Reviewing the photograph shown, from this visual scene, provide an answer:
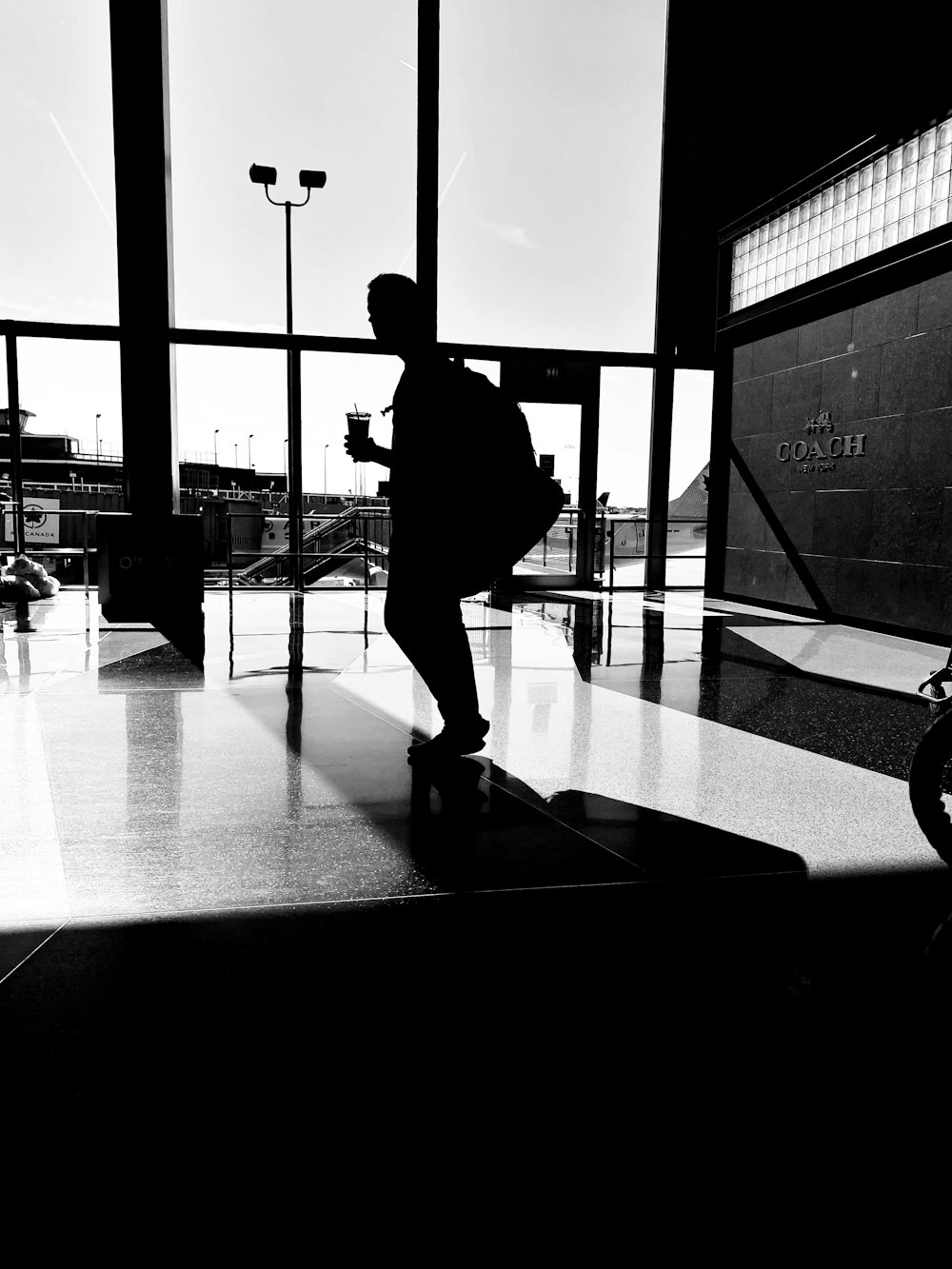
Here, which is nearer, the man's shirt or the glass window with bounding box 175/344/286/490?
the man's shirt

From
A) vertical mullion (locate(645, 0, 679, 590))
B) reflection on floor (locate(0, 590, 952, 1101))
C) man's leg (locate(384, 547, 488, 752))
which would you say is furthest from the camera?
vertical mullion (locate(645, 0, 679, 590))

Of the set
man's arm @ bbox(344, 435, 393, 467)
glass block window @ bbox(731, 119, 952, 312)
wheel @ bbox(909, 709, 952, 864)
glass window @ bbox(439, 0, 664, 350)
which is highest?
glass window @ bbox(439, 0, 664, 350)

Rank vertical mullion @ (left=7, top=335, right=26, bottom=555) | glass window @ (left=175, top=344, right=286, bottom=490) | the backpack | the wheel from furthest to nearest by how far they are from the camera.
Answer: glass window @ (left=175, top=344, right=286, bottom=490) < vertical mullion @ (left=7, top=335, right=26, bottom=555) < the backpack < the wheel

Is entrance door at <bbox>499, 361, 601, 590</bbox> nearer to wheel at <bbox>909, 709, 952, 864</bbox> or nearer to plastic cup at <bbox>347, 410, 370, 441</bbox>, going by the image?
plastic cup at <bbox>347, 410, 370, 441</bbox>

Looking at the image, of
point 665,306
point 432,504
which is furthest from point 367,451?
point 665,306

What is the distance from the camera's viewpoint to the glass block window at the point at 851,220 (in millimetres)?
6434

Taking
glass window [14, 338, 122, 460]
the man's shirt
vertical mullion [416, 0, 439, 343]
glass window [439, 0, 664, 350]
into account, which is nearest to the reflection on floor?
the man's shirt

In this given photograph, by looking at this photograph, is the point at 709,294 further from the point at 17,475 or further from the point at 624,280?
the point at 17,475

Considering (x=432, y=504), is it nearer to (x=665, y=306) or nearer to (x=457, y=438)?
(x=457, y=438)

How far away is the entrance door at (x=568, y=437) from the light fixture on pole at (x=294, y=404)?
230 centimetres

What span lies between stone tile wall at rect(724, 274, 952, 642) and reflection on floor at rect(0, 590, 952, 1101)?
9.71 ft

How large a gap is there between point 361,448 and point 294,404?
6.87 meters

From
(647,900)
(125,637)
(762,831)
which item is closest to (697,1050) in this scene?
(647,900)

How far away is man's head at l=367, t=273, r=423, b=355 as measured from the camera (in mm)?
2816
